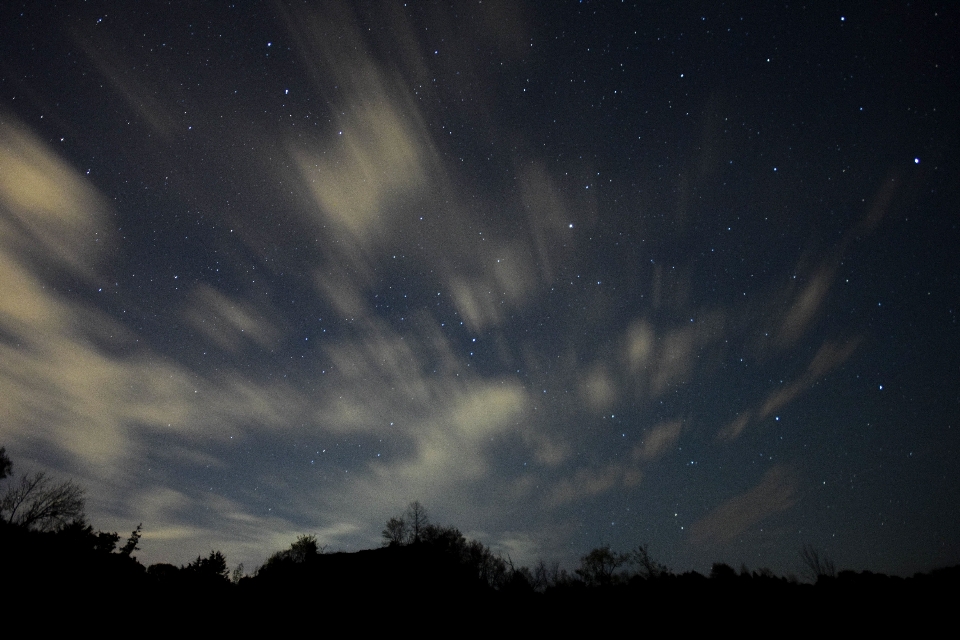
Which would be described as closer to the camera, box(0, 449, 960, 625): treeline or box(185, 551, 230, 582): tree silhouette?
box(0, 449, 960, 625): treeline

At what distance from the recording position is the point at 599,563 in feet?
267

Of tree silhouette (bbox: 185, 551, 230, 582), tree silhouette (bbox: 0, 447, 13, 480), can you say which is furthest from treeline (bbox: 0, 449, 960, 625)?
tree silhouette (bbox: 0, 447, 13, 480)

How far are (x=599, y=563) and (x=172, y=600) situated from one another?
8065cm

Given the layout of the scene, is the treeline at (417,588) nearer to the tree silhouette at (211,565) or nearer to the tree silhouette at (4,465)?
the tree silhouette at (211,565)

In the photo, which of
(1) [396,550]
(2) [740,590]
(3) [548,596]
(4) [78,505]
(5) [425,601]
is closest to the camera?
Answer: (2) [740,590]

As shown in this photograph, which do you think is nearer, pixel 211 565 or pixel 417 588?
pixel 417 588

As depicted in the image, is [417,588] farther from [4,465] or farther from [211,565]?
[4,465]

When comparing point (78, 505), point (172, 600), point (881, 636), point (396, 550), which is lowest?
point (881, 636)

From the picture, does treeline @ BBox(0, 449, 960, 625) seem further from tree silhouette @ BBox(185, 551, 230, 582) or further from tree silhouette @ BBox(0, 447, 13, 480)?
tree silhouette @ BBox(0, 447, 13, 480)

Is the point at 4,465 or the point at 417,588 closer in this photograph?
the point at 417,588

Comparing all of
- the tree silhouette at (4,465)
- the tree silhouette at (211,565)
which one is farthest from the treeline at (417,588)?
the tree silhouette at (4,465)

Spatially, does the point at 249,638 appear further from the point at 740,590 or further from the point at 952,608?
the point at 952,608

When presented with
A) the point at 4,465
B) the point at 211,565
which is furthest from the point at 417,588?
the point at 4,465

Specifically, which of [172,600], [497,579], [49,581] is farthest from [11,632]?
[497,579]
